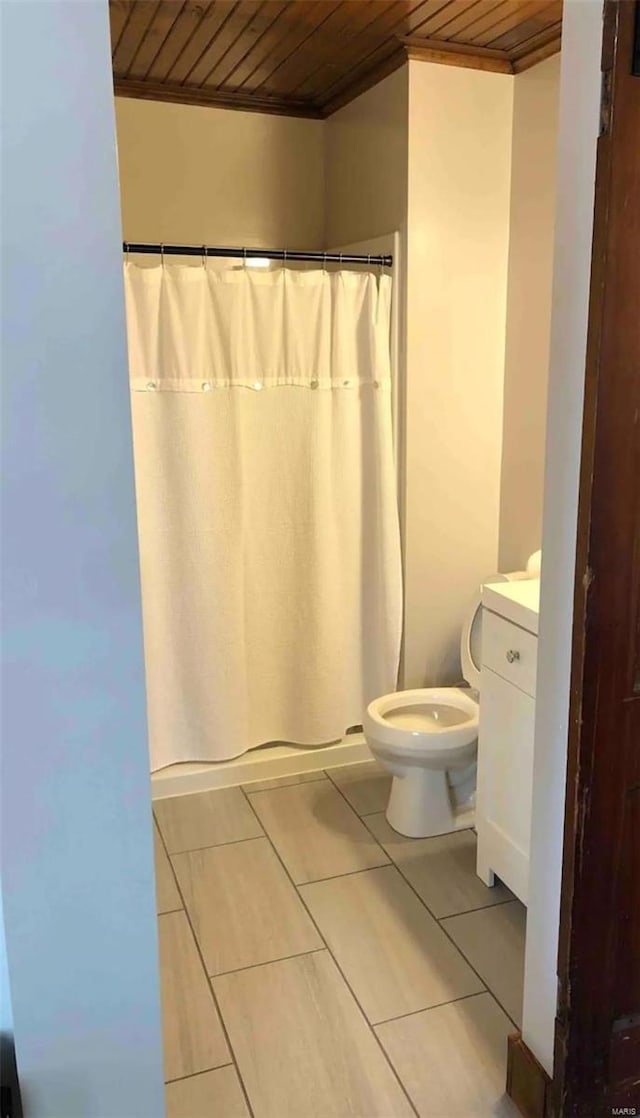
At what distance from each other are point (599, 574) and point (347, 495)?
1615mm

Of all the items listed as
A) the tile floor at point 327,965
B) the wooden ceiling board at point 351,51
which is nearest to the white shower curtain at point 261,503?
the tile floor at point 327,965

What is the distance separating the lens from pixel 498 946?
2146 millimetres

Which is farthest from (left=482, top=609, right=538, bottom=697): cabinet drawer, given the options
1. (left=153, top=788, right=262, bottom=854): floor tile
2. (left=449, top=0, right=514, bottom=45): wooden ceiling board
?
(left=449, top=0, right=514, bottom=45): wooden ceiling board

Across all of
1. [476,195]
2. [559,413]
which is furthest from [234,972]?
[476,195]

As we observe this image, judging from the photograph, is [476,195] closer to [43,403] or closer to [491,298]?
[491,298]

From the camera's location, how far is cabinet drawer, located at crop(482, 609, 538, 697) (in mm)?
2078

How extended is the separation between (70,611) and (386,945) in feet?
4.95

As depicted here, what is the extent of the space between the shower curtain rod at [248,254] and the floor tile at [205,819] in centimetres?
173

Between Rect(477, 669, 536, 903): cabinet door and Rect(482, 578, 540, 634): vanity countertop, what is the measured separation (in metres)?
→ 0.17

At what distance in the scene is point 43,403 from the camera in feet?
3.22

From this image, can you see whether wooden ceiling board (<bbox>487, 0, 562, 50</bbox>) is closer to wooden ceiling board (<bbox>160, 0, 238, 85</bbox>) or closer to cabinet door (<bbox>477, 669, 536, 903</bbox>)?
wooden ceiling board (<bbox>160, 0, 238, 85</bbox>)

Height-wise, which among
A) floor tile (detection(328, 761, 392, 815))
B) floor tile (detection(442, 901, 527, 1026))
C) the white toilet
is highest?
the white toilet

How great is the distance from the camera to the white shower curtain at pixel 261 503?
2633 millimetres

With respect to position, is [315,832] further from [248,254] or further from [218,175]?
[218,175]
